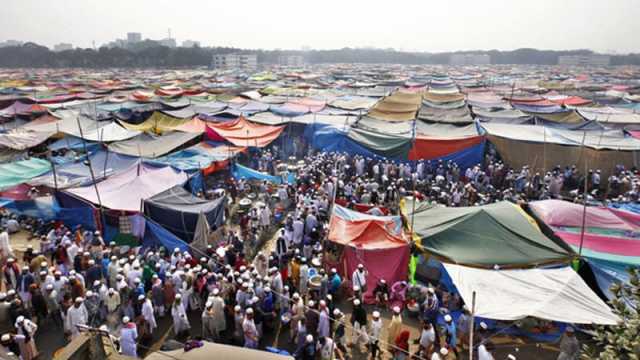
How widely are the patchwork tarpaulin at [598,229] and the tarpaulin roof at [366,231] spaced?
144 inches

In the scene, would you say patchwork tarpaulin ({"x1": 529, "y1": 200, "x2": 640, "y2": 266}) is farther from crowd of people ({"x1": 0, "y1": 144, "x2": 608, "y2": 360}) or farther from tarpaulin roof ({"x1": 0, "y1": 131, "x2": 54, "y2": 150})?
tarpaulin roof ({"x1": 0, "y1": 131, "x2": 54, "y2": 150})

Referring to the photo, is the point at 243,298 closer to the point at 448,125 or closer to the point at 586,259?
the point at 586,259

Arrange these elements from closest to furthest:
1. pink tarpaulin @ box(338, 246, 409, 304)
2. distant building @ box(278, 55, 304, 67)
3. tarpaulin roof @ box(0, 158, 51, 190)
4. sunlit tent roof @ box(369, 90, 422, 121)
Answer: pink tarpaulin @ box(338, 246, 409, 304) → tarpaulin roof @ box(0, 158, 51, 190) → sunlit tent roof @ box(369, 90, 422, 121) → distant building @ box(278, 55, 304, 67)

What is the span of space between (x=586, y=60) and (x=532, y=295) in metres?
163

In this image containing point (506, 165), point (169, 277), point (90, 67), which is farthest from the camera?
point (90, 67)

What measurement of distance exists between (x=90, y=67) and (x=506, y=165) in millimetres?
99846

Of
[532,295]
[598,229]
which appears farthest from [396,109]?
[532,295]

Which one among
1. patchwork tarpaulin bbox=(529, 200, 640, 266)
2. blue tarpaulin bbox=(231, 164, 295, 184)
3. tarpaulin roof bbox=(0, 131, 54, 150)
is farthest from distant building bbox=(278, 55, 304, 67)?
patchwork tarpaulin bbox=(529, 200, 640, 266)

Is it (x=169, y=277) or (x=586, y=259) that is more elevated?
(x=586, y=259)

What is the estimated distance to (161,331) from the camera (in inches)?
320

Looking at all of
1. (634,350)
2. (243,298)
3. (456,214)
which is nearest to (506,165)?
(456,214)

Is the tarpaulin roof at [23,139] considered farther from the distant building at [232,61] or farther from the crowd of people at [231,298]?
the distant building at [232,61]

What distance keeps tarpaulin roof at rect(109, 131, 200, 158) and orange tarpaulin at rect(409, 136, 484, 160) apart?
1035 centimetres

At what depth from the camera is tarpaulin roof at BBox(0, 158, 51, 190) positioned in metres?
13.5
